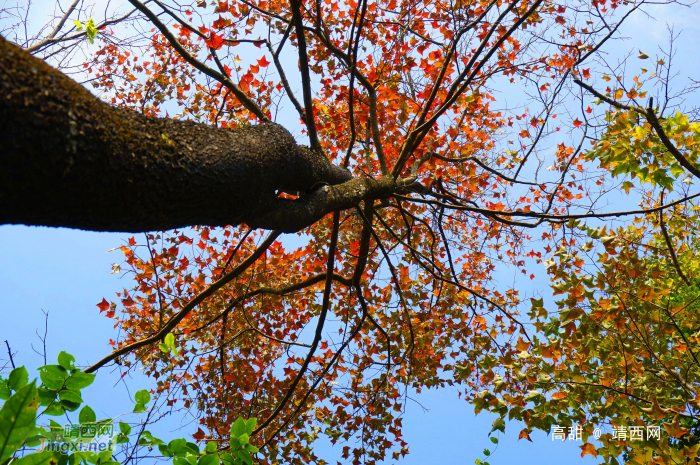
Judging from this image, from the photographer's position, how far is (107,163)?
111cm

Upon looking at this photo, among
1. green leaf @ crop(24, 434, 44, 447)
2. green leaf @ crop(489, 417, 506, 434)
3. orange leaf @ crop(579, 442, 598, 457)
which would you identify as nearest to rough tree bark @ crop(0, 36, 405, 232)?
green leaf @ crop(24, 434, 44, 447)

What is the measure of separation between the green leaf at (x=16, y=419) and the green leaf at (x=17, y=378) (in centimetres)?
28

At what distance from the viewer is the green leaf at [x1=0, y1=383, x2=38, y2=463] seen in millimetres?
1013

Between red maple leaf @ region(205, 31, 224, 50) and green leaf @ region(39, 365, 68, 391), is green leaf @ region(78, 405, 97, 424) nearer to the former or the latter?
green leaf @ region(39, 365, 68, 391)

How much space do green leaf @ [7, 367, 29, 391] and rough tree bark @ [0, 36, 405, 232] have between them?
0.53m

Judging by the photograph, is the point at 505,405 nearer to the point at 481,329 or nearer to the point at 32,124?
the point at 32,124

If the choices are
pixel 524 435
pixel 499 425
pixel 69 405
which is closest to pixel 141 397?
pixel 69 405

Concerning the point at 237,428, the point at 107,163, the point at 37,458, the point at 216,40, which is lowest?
the point at 37,458

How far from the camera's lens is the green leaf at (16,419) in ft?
3.32

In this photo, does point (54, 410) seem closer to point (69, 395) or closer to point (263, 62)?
point (69, 395)

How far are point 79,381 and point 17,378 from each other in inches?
7.3

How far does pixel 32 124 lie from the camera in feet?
3.14

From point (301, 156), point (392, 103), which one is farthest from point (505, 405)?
point (392, 103)

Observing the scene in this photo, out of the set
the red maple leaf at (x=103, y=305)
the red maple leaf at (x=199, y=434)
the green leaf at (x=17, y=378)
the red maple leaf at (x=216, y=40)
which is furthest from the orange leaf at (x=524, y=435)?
the red maple leaf at (x=103, y=305)
